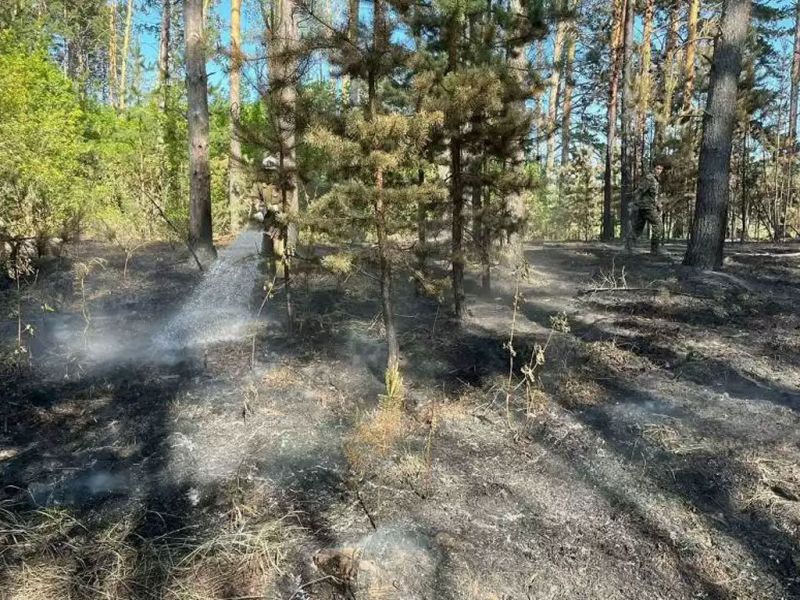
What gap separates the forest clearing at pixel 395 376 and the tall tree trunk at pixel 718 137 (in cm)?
4

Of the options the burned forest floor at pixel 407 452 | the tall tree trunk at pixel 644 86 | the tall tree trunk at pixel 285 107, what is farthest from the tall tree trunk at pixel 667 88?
the tall tree trunk at pixel 285 107

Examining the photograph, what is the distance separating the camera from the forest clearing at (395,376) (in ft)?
10.5

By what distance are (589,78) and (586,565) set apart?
25278 mm

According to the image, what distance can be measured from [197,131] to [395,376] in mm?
7064

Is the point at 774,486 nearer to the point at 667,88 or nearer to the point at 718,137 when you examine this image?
the point at 718,137

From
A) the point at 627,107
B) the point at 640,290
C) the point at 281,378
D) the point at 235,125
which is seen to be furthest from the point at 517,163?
the point at 627,107

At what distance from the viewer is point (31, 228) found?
33.8 feet

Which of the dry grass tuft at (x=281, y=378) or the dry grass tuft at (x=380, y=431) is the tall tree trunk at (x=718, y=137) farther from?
the dry grass tuft at (x=281, y=378)

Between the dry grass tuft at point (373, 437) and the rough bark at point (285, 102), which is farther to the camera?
the rough bark at point (285, 102)

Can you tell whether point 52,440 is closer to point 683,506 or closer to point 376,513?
point 376,513

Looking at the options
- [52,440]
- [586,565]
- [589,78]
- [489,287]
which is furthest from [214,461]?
[589,78]

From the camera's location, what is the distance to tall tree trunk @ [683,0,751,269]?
8742 millimetres

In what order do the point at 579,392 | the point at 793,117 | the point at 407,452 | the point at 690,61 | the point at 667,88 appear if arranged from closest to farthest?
1. the point at 407,452
2. the point at 579,392
3. the point at 667,88
4. the point at 793,117
5. the point at 690,61

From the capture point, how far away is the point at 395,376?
5.13 metres
